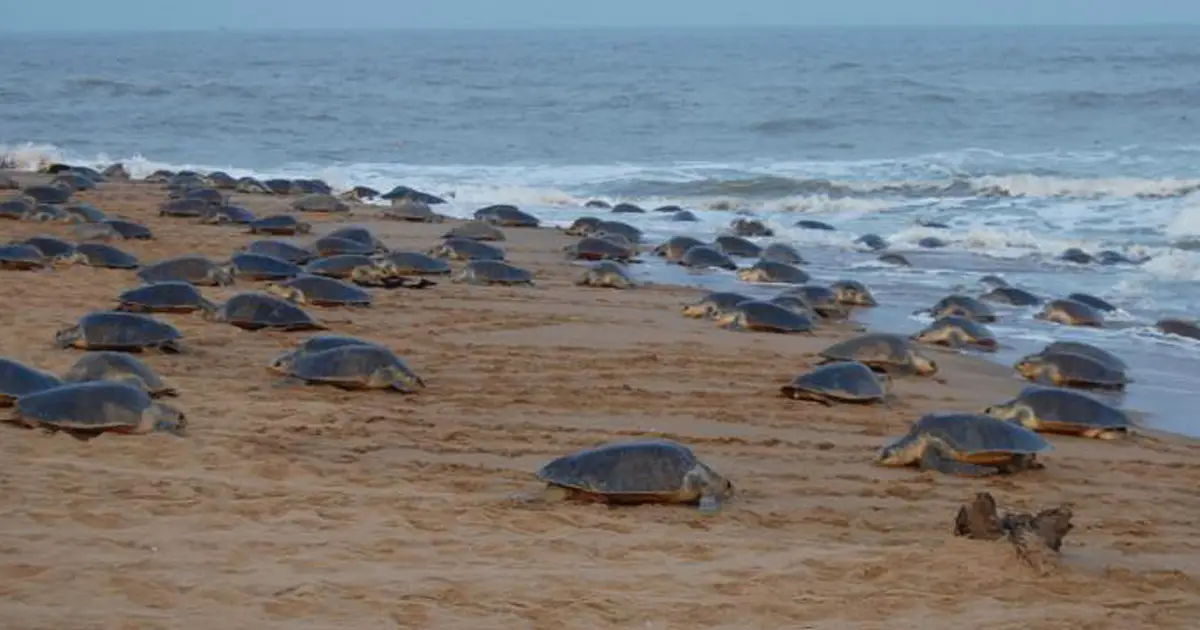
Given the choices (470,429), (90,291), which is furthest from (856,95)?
(470,429)

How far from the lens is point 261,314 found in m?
9.93

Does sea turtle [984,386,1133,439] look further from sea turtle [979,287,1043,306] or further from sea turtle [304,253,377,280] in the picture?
sea turtle [304,253,377,280]

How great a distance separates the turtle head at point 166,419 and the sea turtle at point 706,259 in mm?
8218

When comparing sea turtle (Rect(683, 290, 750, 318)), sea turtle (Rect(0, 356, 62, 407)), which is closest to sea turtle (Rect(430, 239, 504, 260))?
sea turtle (Rect(683, 290, 750, 318))

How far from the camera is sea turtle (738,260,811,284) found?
1393 cm

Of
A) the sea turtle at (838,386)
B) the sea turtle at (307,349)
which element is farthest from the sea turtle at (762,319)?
the sea turtle at (307,349)

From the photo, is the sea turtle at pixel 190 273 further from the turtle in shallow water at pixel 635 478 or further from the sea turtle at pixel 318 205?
the sea turtle at pixel 318 205

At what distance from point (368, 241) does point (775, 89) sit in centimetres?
3337

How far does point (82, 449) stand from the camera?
6.63m

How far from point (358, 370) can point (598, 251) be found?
6.93 meters

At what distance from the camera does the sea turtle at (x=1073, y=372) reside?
31.4 feet

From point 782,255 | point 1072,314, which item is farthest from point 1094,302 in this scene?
point 782,255

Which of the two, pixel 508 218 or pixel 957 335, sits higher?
pixel 957 335

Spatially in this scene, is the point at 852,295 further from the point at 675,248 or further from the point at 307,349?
the point at 307,349
